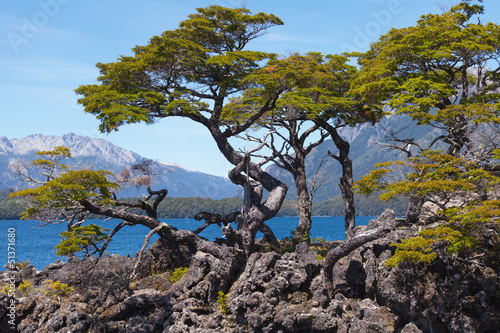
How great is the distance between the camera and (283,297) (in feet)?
50.4

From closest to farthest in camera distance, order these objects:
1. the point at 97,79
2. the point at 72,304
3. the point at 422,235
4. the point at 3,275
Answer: the point at 422,235 < the point at 72,304 < the point at 3,275 < the point at 97,79

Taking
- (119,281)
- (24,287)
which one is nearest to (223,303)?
(119,281)

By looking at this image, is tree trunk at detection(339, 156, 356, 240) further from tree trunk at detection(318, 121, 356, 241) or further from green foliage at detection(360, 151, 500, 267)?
green foliage at detection(360, 151, 500, 267)

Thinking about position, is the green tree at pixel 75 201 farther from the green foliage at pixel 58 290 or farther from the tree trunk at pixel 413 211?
the tree trunk at pixel 413 211

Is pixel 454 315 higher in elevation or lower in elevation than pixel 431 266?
lower

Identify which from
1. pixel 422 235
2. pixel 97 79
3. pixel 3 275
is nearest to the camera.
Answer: pixel 422 235

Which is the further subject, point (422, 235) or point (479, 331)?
point (422, 235)

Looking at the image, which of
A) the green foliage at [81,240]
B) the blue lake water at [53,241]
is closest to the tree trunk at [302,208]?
the green foliage at [81,240]

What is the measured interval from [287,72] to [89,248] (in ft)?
38.1

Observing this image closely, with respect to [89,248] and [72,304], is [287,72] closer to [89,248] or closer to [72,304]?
[89,248]

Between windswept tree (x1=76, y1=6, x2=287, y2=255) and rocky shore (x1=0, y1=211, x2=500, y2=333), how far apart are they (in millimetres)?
2873

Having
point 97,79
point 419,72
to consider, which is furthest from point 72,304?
point 419,72

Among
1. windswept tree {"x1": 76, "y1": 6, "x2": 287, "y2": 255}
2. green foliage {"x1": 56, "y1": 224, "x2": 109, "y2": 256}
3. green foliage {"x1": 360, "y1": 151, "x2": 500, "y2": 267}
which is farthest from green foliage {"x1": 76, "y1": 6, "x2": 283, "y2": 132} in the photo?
green foliage {"x1": 360, "y1": 151, "x2": 500, "y2": 267}

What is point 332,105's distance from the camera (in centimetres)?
2120
